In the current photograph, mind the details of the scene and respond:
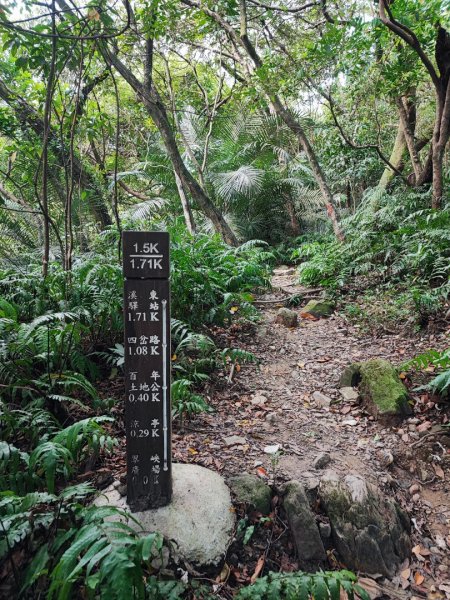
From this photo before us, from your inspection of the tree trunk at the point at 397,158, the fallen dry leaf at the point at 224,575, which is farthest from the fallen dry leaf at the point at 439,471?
the tree trunk at the point at 397,158

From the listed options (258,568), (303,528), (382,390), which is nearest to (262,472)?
(303,528)

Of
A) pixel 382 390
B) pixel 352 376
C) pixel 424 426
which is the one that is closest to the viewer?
pixel 424 426

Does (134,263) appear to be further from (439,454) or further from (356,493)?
(439,454)

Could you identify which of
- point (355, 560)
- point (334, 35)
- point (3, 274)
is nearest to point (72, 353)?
Answer: point (3, 274)

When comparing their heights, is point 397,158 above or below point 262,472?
above

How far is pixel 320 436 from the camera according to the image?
123 inches

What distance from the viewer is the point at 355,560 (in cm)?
221

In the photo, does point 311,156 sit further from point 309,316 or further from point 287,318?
point 287,318

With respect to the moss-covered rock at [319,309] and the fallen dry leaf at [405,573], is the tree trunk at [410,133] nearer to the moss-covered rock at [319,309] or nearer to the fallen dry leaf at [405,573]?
the moss-covered rock at [319,309]

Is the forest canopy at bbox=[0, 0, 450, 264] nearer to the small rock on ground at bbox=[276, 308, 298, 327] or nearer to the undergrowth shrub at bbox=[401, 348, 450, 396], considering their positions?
the small rock on ground at bbox=[276, 308, 298, 327]

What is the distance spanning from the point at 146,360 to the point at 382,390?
235cm

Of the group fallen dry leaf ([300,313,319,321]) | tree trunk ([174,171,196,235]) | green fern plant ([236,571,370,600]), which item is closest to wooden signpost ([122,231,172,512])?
green fern plant ([236,571,370,600])

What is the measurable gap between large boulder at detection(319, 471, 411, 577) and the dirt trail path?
148 mm

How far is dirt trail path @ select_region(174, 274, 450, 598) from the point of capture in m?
2.58
